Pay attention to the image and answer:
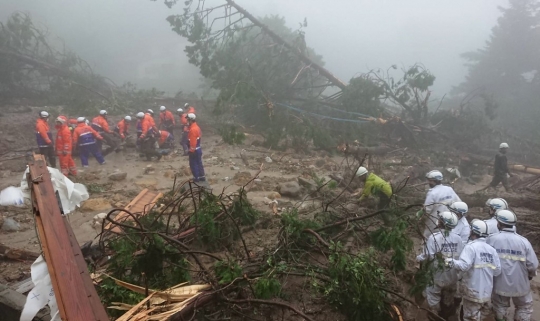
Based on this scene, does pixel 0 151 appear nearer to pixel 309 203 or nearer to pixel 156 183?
pixel 156 183

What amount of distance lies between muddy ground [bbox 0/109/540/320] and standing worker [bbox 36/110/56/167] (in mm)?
730

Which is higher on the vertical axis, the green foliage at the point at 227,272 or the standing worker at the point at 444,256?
the green foliage at the point at 227,272

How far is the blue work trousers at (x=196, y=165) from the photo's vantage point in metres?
7.52

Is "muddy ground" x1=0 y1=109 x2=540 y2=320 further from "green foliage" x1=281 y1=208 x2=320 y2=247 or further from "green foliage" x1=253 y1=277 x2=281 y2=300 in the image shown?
"green foliage" x1=253 y1=277 x2=281 y2=300

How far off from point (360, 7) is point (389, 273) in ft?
162

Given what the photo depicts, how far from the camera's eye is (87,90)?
45.3 ft

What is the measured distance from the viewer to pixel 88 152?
8820 mm

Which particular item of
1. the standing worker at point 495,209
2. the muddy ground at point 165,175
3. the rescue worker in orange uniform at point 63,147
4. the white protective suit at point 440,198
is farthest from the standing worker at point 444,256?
the rescue worker in orange uniform at point 63,147

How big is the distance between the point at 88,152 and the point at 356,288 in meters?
7.92

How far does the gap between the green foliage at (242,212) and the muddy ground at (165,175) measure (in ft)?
0.60

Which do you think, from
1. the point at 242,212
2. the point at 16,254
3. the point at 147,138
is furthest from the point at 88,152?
the point at 242,212

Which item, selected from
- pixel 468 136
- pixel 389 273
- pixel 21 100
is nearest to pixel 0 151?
pixel 21 100

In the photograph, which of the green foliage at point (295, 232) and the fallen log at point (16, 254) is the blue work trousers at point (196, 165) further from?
the green foliage at point (295, 232)

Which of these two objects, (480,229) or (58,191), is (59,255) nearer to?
(58,191)
